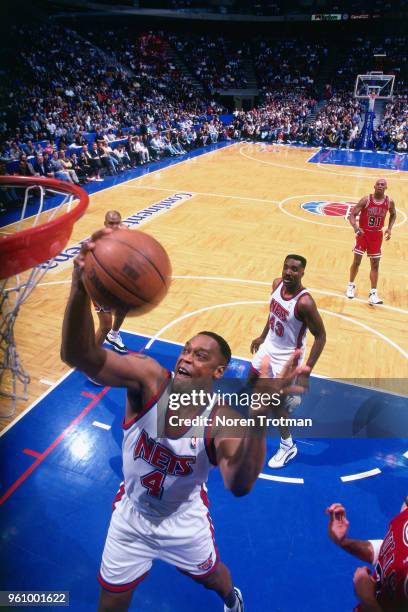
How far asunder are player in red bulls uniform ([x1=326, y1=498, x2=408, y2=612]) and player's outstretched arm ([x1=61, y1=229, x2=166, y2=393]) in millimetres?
1112

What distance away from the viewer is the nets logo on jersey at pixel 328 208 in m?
10.8

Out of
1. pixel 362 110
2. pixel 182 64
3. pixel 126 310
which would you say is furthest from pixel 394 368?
pixel 182 64

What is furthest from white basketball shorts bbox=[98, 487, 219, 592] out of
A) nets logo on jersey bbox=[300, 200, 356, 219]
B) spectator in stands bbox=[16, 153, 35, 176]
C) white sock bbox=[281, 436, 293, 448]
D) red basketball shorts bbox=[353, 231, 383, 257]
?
spectator in stands bbox=[16, 153, 35, 176]

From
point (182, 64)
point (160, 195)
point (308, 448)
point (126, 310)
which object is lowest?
point (308, 448)

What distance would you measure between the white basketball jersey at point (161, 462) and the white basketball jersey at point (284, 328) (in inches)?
66.8

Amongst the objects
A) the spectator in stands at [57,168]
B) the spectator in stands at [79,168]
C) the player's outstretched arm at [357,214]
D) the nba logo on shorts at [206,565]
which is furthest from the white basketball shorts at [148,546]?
the spectator in stands at [79,168]

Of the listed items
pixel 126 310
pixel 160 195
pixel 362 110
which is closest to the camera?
pixel 126 310

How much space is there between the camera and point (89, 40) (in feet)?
85.6

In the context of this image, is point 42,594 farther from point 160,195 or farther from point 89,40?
point 89,40

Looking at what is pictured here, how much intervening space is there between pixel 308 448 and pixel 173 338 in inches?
88.2

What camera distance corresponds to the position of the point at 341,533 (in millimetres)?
2033

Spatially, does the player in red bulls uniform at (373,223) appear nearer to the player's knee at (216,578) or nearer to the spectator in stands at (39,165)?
the player's knee at (216,578)

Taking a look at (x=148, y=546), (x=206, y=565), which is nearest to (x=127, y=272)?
(x=148, y=546)

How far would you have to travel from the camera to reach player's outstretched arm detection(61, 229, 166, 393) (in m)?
1.76
